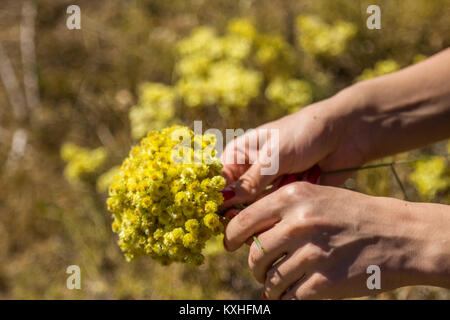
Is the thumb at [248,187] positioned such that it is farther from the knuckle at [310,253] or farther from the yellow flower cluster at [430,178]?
the yellow flower cluster at [430,178]

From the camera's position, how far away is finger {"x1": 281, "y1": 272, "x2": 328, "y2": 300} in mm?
1416

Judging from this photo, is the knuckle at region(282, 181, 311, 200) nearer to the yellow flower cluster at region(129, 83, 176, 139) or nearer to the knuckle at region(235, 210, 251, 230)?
the knuckle at region(235, 210, 251, 230)

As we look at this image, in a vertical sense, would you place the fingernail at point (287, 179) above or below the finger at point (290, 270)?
above

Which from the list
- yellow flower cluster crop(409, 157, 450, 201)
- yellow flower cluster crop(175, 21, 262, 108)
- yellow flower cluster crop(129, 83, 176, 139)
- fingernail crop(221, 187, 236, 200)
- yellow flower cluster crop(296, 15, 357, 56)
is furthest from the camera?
yellow flower cluster crop(296, 15, 357, 56)

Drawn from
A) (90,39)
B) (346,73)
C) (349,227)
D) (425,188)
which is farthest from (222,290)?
(90,39)

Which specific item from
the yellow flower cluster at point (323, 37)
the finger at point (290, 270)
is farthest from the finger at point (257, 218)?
the yellow flower cluster at point (323, 37)

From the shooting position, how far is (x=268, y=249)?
4.87 ft

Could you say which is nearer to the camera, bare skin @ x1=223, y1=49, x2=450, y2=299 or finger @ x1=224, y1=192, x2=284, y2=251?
bare skin @ x1=223, y1=49, x2=450, y2=299

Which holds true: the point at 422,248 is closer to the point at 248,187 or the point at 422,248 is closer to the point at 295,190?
the point at 295,190

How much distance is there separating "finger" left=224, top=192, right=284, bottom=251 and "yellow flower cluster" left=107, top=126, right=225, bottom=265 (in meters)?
0.08

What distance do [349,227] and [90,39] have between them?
472cm

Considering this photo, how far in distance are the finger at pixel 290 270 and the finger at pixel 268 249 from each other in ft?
0.11

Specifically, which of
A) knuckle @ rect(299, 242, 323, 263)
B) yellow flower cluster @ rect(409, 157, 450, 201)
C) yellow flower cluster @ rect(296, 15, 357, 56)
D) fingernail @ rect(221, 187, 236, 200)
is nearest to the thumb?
fingernail @ rect(221, 187, 236, 200)

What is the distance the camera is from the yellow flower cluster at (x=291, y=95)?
309cm
